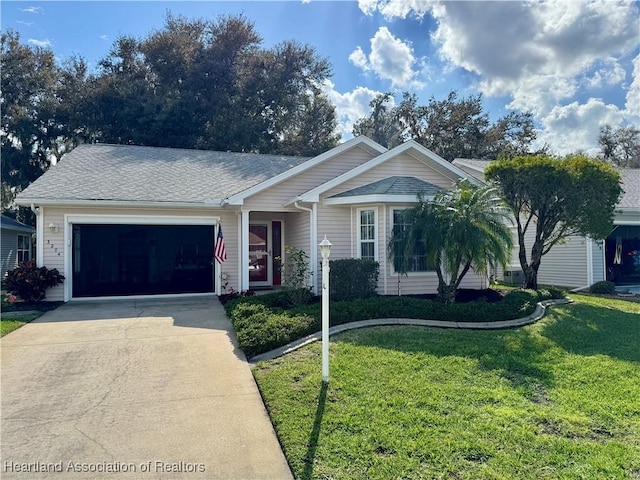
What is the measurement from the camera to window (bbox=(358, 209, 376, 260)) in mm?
10711

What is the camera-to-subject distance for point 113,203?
11.2 m

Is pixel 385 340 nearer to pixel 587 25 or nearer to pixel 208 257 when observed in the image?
pixel 208 257

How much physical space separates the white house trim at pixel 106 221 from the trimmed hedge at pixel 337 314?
3695mm

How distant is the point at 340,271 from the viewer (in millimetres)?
9875

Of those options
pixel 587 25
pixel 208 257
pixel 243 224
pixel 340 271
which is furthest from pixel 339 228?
pixel 587 25

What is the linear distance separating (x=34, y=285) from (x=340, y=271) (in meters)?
7.81

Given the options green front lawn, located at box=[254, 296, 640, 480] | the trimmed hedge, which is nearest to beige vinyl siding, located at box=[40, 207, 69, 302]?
the trimmed hedge

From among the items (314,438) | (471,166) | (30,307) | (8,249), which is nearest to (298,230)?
(30,307)

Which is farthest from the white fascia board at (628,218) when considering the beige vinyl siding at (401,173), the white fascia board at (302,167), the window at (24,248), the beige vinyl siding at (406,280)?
the window at (24,248)

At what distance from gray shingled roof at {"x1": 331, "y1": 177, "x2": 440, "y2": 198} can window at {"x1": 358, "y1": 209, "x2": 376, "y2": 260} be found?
550 millimetres

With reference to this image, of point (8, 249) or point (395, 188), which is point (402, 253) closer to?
point (395, 188)

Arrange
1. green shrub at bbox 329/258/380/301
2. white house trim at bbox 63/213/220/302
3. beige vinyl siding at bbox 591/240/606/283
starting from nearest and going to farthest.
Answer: green shrub at bbox 329/258/380/301
white house trim at bbox 63/213/220/302
beige vinyl siding at bbox 591/240/606/283

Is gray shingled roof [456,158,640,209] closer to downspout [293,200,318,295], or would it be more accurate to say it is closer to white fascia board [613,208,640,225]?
white fascia board [613,208,640,225]

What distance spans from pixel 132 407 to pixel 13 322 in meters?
5.85
